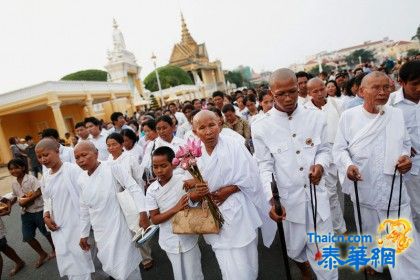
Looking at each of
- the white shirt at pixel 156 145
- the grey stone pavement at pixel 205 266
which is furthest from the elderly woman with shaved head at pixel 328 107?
the white shirt at pixel 156 145

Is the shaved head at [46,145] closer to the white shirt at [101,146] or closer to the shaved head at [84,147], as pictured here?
the shaved head at [84,147]

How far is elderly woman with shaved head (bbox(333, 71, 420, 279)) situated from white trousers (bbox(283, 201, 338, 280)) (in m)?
0.41

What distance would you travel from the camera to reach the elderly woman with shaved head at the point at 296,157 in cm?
309

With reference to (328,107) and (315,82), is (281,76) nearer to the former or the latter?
(315,82)

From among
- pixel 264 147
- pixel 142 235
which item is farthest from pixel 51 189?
pixel 264 147

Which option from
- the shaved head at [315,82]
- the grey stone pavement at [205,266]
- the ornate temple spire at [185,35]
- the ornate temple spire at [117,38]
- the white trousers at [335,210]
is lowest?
the grey stone pavement at [205,266]

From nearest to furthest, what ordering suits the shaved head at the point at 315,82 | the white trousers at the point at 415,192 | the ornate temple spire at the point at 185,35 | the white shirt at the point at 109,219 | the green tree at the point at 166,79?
the white trousers at the point at 415,192 → the white shirt at the point at 109,219 → the shaved head at the point at 315,82 → the green tree at the point at 166,79 → the ornate temple spire at the point at 185,35

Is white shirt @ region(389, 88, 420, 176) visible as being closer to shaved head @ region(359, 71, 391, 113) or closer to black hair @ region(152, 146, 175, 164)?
shaved head @ region(359, 71, 391, 113)

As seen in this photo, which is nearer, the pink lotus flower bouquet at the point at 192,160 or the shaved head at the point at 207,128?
the pink lotus flower bouquet at the point at 192,160

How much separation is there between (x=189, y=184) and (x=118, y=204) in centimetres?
126

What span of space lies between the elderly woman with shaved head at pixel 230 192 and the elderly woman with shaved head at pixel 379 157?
993mm

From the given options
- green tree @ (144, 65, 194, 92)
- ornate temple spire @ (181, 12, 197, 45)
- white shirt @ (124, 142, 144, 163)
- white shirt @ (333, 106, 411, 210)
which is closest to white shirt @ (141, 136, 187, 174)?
white shirt @ (124, 142, 144, 163)

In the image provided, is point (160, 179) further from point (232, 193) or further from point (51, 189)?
point (51, 189)

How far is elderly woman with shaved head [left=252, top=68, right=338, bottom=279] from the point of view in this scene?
309 cm
